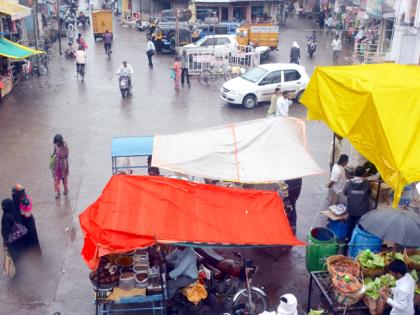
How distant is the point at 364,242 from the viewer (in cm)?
805

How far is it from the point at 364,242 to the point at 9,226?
6019 mm

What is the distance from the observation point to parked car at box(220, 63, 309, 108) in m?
18.8

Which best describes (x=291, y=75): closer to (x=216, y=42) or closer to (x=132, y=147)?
(x=216, y=42)

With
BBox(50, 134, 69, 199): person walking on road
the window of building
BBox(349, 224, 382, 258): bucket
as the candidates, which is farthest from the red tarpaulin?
the window of building

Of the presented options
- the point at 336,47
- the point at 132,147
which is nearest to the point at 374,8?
the point at 336,47

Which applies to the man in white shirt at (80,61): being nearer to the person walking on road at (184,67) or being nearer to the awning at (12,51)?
the awning at (12,51)

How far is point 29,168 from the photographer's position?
43.2 feet

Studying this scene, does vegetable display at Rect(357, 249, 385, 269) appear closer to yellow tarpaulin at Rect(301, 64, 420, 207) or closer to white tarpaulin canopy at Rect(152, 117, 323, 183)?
yellow tarpaulin at Rect(301, 64, 420, 207)

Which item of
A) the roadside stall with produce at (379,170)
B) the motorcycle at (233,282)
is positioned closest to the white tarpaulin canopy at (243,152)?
the roadside stall with produce at (379,170)

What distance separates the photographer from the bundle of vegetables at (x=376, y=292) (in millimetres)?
6949

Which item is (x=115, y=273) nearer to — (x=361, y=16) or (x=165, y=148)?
(x=165, y=148)

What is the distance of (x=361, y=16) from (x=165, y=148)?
26.7m

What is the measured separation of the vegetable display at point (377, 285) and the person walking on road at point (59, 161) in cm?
712

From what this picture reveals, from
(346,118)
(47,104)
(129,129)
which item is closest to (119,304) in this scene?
(346,118)
